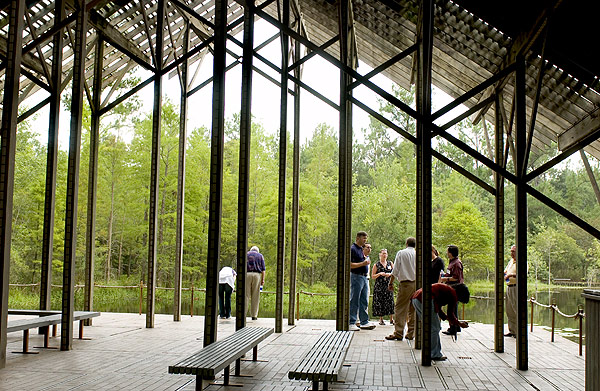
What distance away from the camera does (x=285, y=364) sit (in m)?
8.10

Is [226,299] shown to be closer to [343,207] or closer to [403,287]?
[403,287]

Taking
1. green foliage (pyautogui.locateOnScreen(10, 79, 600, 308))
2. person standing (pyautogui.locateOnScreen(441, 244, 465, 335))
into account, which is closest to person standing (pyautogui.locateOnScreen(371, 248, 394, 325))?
person standing (pyautogui.locateOnScreen(441, 244, 465, 335))

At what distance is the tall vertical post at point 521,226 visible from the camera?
7.96 m

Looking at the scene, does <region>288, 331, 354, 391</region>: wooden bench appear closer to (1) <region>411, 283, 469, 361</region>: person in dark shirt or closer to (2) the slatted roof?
(1) <region>411, 283, 469, 361</region>: person in dark shirt

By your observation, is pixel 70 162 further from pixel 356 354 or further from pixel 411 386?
pixel 411 386

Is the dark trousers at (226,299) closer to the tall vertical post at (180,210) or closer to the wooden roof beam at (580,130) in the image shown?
the tall vertical post at (180,210)

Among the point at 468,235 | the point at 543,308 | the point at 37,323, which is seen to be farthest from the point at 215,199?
the point at 468,235

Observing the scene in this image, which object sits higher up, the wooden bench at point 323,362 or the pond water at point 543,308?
the wooden bench at point 323,362

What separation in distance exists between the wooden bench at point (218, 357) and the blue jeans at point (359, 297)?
4.03 metres

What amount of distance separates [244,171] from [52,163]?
339cm

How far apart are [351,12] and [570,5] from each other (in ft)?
15.9

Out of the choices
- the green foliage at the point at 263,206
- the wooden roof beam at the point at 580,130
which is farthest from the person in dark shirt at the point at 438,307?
the green foliage at the point at 263,206

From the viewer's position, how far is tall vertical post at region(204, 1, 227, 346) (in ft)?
24.5

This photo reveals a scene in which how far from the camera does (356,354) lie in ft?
29.7
